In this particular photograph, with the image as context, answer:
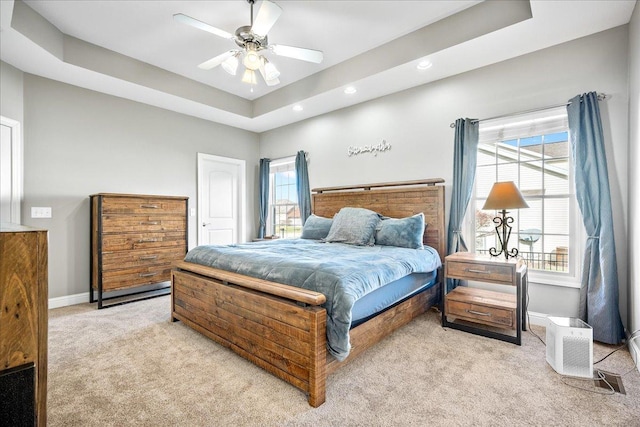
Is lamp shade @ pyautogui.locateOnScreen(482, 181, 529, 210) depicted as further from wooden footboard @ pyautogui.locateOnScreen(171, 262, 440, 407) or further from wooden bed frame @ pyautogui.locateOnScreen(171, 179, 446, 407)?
wooden footboard @ pyautogui.locateOnScreen(171, 262, 440, 407)

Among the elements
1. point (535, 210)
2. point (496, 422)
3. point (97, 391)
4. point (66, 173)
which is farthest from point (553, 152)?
point (66, 173)

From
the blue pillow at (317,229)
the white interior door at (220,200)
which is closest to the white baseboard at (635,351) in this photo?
the blue pillow at (317,229)

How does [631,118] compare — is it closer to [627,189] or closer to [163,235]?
[627,189]

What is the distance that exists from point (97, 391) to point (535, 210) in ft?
13.0

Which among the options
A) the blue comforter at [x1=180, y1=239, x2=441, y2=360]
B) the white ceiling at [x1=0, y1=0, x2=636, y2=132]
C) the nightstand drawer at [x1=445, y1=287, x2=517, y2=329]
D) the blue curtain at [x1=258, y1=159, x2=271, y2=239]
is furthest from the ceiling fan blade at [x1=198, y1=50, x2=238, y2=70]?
the nightstand drawer at [x1=445, y1=287, x2=517, y2=329]

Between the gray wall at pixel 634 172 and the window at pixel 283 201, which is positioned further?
the window at pixel 283 201

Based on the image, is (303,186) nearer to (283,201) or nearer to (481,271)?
(283,201)

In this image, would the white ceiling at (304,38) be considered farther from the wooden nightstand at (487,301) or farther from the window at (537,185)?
the wooden nightstand at (487,301)

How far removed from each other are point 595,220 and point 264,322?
2875mm

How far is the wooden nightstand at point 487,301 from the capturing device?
2506mm

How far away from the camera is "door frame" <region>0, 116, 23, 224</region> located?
10.5 feet

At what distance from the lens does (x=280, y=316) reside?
74.5 inches

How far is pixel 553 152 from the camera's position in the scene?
2967mm

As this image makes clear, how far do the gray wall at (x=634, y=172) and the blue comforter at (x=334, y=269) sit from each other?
4.79 feet
